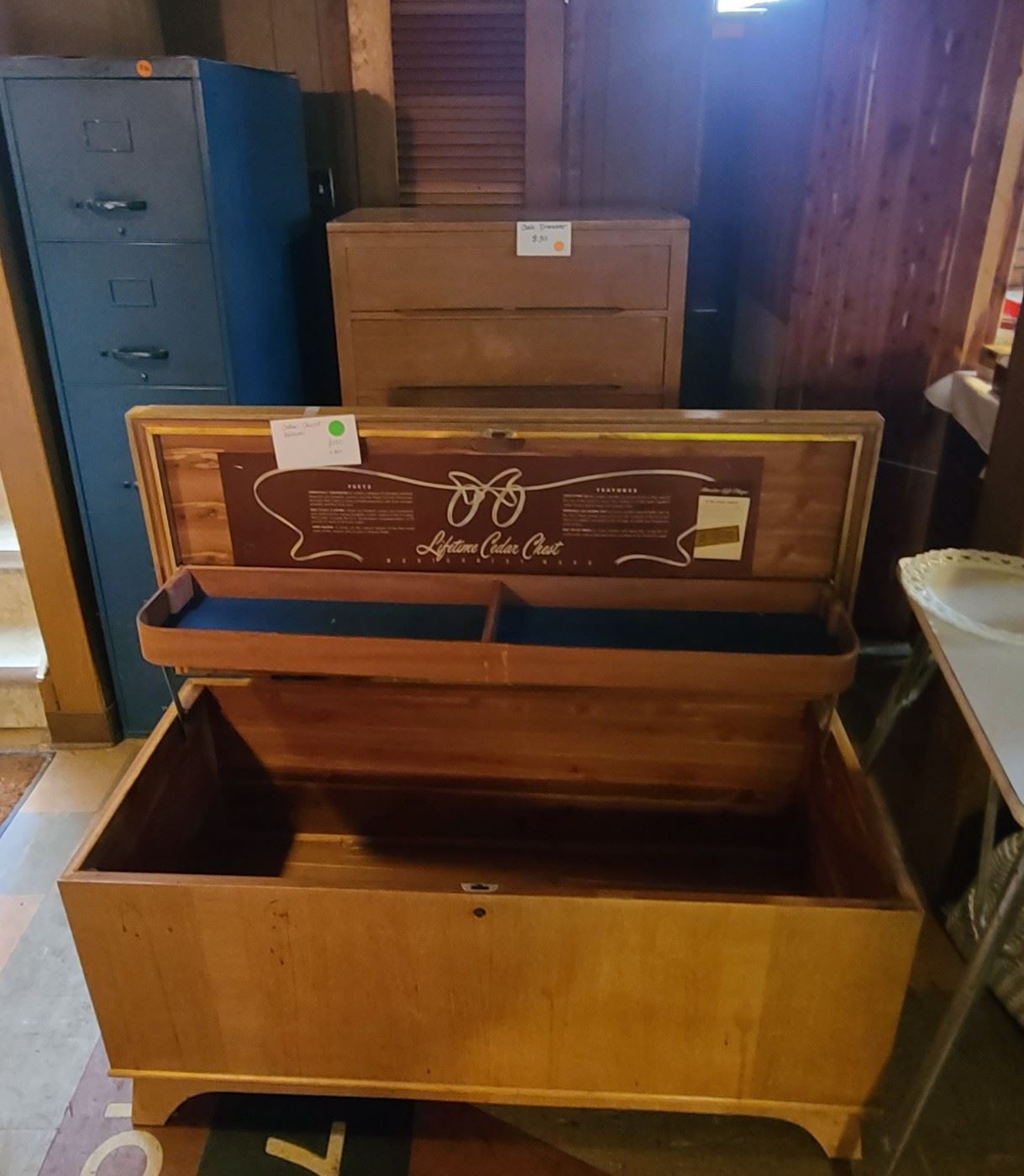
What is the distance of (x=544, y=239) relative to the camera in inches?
76.9

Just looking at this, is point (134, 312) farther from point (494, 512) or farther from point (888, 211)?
point (888, 211)

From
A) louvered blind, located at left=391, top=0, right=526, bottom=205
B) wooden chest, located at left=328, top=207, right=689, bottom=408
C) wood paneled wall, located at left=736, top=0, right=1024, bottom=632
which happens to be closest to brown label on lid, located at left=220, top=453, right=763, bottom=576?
wooden chest, located at left=328, top=207, right=689, bottom=408

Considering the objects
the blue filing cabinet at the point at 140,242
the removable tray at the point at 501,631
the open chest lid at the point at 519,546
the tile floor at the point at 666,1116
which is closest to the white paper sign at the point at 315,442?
the open chest lid at the point at 519,546

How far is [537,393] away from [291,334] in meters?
0.63

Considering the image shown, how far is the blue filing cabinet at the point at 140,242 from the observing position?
1729mm

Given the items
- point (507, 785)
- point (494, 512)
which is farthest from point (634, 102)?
point (507, 785)

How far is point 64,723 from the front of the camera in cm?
228

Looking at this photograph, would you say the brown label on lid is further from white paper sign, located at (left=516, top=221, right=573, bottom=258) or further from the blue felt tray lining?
white paper sign, located at (left=516, top=221, right=573, bottom=258)

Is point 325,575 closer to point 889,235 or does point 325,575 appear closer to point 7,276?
point 7,276

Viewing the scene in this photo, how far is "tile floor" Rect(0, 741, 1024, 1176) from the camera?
1.36 metres

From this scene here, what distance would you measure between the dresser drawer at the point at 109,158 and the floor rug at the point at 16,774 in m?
1.20

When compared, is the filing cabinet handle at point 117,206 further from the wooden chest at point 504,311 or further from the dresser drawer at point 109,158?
the wooden chest at point 504,311

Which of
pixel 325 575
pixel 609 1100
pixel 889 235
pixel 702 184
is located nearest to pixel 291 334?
pixel 325 575

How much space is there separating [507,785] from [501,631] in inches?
16.5
